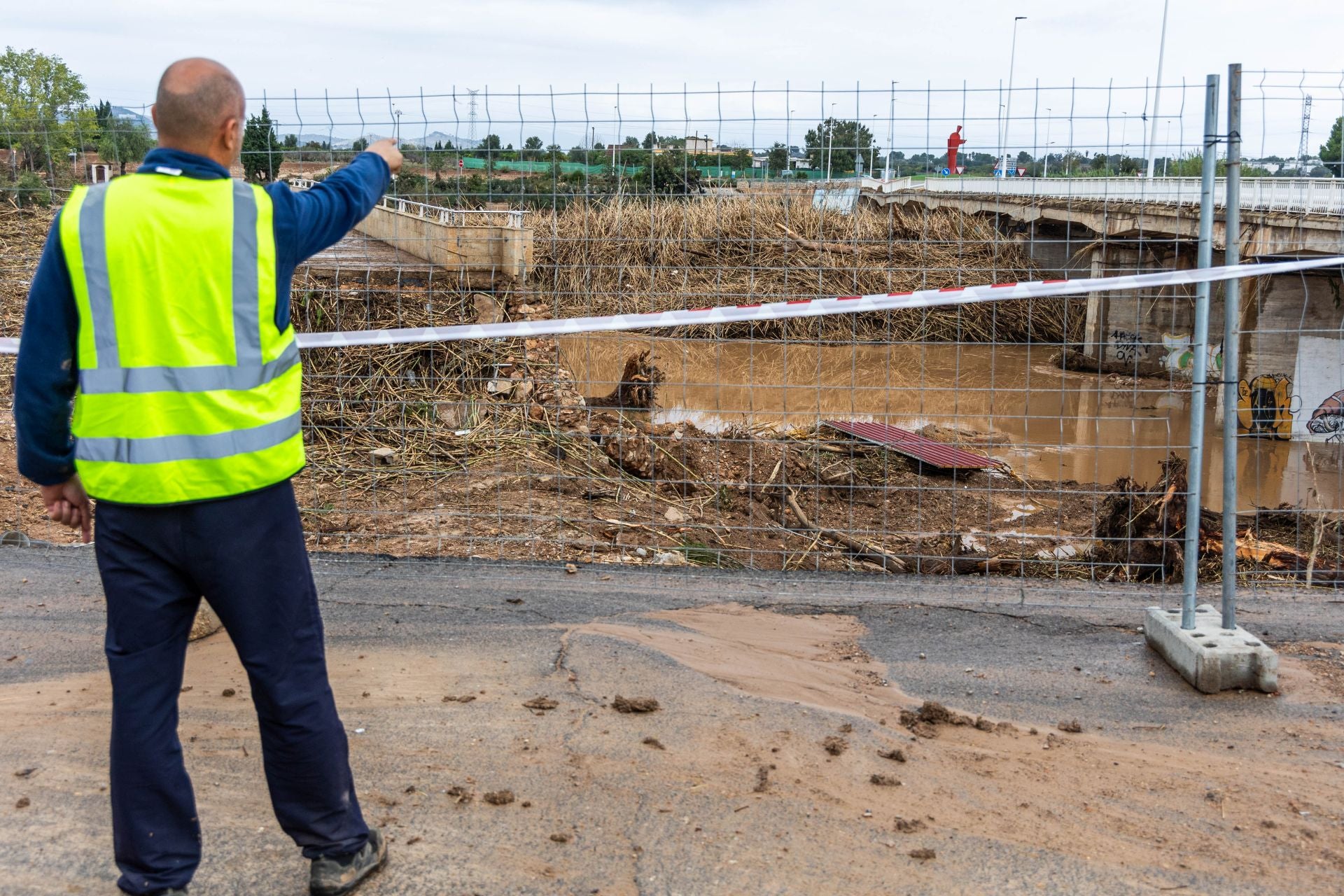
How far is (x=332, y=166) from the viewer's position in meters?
6.45

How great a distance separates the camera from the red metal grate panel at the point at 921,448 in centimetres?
1134

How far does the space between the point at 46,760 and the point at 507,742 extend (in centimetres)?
160

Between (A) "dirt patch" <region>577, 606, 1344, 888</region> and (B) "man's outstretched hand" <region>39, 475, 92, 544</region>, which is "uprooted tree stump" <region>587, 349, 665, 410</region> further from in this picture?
(B) "man's outstretched hand" <region>39, 475, 92, 544</region>

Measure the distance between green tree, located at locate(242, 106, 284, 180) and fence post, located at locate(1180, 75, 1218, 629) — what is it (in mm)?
4878

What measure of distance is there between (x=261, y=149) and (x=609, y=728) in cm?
448

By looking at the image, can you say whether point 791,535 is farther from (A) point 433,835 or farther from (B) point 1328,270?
(B) point 1328,270

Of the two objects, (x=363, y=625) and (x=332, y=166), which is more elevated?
(x=332, y=166)

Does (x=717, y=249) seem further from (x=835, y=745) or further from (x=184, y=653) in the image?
(x=184, y=653)

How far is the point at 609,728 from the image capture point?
4.16 meters

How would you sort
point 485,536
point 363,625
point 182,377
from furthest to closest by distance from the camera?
point 485,536 → point 363,625 → point 182,377

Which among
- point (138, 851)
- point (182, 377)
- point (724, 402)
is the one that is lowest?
point (724, 402)

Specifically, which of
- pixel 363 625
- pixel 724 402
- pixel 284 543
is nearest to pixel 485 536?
pixel 363 625

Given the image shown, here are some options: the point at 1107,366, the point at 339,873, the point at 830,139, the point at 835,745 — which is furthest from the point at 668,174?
the point at 1107,366

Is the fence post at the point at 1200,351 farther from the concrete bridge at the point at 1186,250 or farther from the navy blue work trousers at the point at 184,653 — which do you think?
the navy blue work trousers at the point at 184,653
